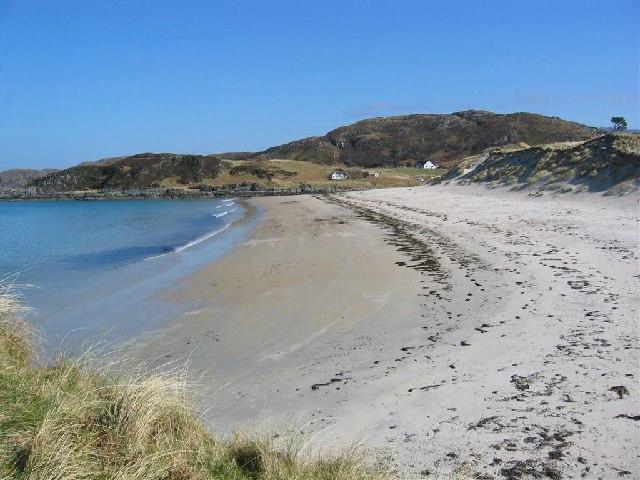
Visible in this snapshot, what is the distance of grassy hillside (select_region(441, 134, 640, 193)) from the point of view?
20.0 meters

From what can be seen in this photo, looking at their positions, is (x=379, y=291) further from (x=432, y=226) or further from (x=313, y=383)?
(x=432, y=226)

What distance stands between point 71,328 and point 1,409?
616cm

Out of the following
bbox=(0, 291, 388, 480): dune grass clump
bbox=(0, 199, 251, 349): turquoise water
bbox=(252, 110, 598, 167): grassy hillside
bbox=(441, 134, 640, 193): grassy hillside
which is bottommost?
bbox=(0, 199, 251, 349): turquoise water

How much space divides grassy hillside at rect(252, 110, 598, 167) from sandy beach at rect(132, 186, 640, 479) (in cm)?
9552

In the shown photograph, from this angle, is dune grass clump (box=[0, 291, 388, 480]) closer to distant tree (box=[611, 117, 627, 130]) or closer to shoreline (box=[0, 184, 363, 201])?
shoreline (box=[0, 184, 363, 201])

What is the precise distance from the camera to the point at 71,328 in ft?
30.0

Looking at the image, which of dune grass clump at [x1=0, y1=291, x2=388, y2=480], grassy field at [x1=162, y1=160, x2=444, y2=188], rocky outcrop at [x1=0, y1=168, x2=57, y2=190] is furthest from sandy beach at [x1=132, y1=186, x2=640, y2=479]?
rocky outcrop at [x1=0, y1=168, x2=57, y2=190]

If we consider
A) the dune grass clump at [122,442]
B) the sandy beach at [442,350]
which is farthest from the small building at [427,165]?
the dune grass clump at [122,442]

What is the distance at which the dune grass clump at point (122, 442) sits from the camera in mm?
3051

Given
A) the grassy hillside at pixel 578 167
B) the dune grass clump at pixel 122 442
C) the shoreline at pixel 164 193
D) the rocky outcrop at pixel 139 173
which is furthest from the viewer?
the rocky outcrop at pixel 139 173

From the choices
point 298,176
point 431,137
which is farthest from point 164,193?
point 431,137

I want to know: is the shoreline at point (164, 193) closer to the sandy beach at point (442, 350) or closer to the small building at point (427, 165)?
the small building at point (427, 165)

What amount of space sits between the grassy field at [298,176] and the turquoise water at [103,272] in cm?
4409

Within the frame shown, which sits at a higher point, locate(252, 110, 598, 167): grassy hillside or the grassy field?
locate(252, 110, 598, 167): grassy hillside
